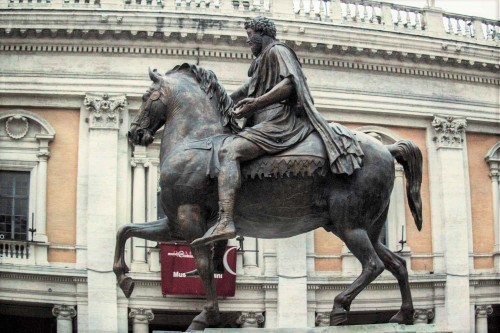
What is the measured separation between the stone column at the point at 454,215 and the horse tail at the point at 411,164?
1795cm

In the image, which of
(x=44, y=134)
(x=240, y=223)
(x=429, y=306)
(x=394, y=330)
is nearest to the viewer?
(x=394, y=330)

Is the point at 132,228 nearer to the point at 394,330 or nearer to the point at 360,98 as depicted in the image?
the point at 394,330

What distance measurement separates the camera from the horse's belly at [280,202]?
7.44 metres

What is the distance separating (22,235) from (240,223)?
17.6 metres

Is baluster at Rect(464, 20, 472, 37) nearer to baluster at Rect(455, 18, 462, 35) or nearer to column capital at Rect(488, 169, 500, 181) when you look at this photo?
baluster at Rect(455, 18, 462, 35)

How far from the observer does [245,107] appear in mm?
7520

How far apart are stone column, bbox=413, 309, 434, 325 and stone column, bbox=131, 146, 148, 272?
7.86 metres

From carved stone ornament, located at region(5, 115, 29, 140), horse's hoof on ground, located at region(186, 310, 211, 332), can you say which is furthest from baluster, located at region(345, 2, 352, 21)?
horse's hoof on ground, located at region(186, 310, 211, 332)

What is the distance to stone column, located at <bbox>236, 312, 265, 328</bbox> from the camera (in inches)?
944

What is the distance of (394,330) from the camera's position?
7.12 meters

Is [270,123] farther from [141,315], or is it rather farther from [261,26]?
[141,315]

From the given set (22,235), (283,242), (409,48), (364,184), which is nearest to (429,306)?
(283,242)

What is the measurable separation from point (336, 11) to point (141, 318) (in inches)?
403

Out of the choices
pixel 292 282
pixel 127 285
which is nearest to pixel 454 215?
pixel 292 282
